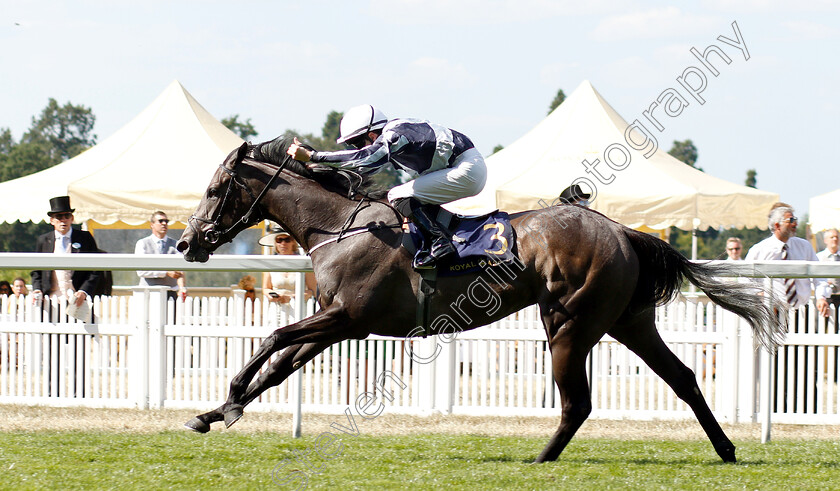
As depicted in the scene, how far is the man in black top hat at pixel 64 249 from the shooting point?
28.5 ft

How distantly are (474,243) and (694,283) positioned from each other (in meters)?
1.39

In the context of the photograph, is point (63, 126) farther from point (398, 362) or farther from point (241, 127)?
point (398, 362)

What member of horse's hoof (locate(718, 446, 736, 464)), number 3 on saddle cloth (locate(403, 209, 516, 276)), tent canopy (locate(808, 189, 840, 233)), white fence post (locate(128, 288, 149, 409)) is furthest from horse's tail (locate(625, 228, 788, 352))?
tent canopy (locate(808, 189, 840, 233))

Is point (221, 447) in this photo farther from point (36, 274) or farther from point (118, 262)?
point (36, 274)

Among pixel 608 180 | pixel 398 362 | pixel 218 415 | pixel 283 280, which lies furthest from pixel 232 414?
pixel 608 180

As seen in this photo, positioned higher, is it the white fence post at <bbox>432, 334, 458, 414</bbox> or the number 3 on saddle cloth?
the number 3 on saddle cloth

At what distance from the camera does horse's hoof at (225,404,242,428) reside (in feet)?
16.5

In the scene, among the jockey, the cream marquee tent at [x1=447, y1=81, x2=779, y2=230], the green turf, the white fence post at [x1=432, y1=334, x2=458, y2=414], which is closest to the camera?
the green turf

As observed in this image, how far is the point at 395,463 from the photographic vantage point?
5.38 metres

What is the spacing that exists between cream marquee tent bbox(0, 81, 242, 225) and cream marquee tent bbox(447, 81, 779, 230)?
157 inches

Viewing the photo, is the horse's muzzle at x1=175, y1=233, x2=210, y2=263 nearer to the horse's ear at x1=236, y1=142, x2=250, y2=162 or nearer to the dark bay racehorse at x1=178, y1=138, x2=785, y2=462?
the dark bay racehorse at x1=178, y1=138, x2=785, y2=462

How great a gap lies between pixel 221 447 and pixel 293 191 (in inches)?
64.1

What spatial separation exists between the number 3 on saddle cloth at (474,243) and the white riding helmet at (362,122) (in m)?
0.60

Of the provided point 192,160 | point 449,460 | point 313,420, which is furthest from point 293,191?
point 192,160
